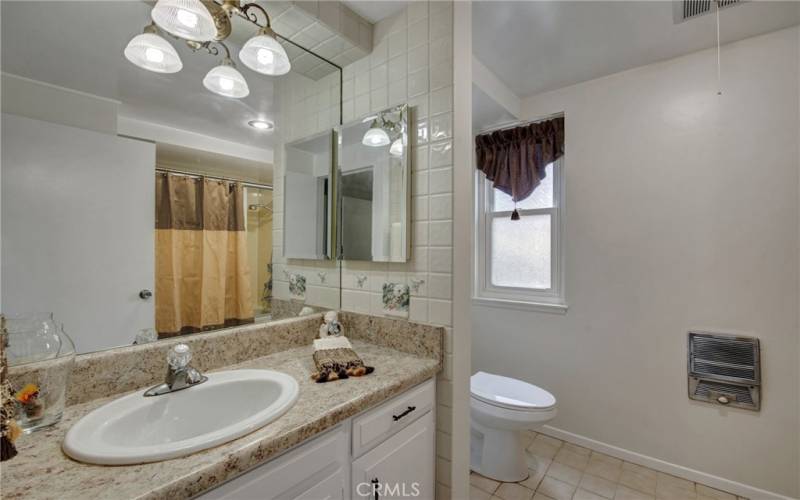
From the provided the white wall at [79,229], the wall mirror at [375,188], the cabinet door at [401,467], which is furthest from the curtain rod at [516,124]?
the white wall at [79,229]

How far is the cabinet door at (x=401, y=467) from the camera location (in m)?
0.95

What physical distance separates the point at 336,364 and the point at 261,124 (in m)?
0.97

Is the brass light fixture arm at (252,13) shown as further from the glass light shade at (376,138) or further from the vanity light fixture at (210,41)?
the glass light shade at (376,138)

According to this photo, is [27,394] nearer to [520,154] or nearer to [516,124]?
[520,154]

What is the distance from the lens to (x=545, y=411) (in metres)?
1.70

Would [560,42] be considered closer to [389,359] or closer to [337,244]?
[337,244]

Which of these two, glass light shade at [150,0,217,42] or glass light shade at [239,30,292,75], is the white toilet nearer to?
glass light shade at [239,30,292,75]

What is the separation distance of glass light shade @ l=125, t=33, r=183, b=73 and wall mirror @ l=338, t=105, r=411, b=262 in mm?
685

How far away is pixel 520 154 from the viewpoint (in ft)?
7.80

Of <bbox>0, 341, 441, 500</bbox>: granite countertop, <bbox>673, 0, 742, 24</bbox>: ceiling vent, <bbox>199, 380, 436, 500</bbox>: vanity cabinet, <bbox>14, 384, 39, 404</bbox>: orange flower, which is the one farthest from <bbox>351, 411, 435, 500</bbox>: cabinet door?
<bbox>673, 0, 742, 24</bbox>: ceiling vent

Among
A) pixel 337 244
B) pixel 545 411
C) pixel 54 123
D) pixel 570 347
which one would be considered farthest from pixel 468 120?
pixel 570 347

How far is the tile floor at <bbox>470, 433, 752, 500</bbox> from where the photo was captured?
170 centimetres

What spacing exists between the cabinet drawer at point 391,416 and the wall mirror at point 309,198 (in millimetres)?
759

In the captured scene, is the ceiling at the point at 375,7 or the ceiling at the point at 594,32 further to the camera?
the ceiling at the point at 594,32
